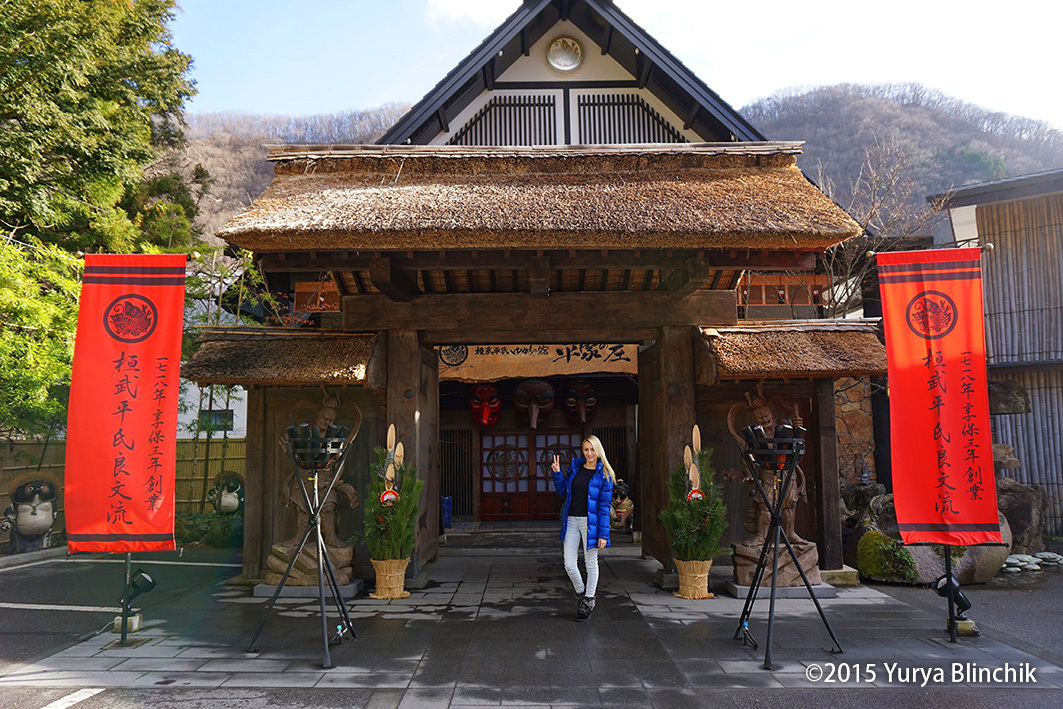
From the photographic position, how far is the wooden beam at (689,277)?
6984mm

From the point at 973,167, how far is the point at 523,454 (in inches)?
1578

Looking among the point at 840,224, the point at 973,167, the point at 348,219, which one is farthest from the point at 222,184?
the point at 973,167

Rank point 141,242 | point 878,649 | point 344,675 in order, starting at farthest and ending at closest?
point 141,242 < point 878,649 < point 344,675

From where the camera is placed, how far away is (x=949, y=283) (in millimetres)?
5746

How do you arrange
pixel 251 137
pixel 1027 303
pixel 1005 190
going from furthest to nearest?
pixel 251 137, pixel 1027 303, pixel 1005 190

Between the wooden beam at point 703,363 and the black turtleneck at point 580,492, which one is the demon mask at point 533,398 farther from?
the black turtleneck at point 580,492

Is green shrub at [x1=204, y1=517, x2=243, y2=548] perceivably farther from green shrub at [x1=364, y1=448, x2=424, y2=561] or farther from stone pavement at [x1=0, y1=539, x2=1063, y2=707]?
green shrub at [x1=364, y1=448, x2=424, y2=561]

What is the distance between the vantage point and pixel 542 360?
11.4m

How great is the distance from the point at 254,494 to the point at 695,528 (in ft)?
17.2

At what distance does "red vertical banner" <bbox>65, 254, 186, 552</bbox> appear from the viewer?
5.37 m

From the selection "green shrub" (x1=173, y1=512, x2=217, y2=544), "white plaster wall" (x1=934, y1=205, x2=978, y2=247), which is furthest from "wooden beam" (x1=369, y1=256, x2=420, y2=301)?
"white plaster wall" (x1=934, y1=205, x2=978, y2=247)

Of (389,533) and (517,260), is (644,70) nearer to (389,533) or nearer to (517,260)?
(517,260)

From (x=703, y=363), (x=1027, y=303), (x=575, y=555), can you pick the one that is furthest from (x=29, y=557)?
(x=1027, y=303)

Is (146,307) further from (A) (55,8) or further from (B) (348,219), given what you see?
(A) (55,8)
